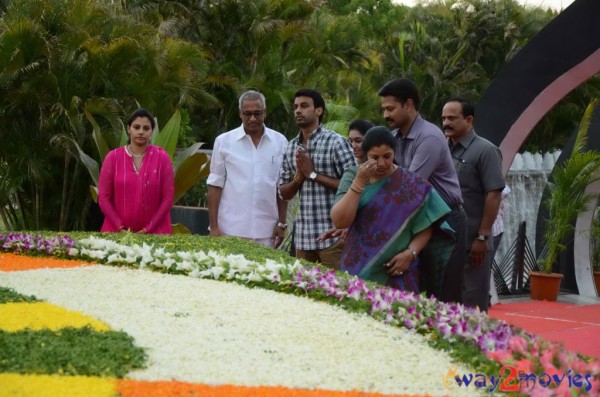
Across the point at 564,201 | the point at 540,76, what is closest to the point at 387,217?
the point at 540,76

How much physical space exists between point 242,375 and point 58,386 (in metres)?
0.63

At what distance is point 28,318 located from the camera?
4.21 m

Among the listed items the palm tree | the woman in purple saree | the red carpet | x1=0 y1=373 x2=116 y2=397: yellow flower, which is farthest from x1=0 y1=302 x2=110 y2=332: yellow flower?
the palm tree

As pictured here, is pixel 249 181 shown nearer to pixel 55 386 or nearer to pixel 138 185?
pixel 138 185

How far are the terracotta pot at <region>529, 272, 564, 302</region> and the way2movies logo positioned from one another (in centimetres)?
818

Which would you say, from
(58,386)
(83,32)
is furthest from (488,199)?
(83,32)

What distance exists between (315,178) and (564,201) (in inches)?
222

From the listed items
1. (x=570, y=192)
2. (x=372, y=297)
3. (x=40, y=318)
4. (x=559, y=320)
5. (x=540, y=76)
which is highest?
(x=540, y=76)

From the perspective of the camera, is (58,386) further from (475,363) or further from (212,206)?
(212,206)

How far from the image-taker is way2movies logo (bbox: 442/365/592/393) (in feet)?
11.0

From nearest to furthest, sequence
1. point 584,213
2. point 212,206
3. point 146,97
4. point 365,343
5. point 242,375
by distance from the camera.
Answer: point 242,375, point 365,343, point 212,206, point 584,213, point 146,97

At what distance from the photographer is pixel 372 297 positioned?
4559 millimetres

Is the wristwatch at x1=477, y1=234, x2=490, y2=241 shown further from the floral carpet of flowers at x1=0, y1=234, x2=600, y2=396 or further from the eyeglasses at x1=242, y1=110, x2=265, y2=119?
the eyeglasses at x1=242, y1=110, x2=265, y2=119

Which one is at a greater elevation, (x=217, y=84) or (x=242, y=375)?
(x=217, y=84)
